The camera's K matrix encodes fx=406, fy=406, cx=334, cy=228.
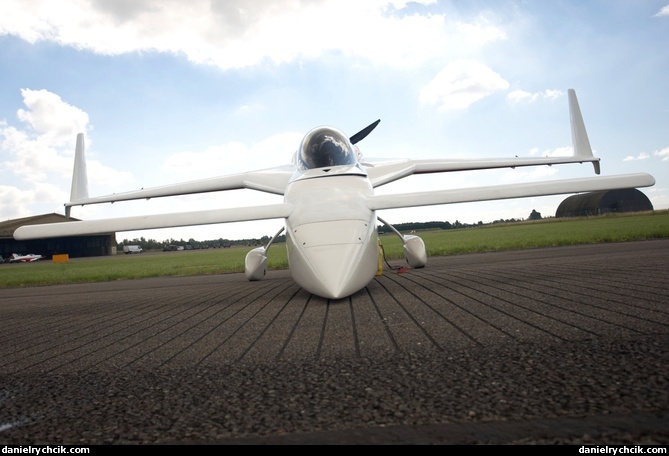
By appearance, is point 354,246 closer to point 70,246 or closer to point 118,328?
point 118,328

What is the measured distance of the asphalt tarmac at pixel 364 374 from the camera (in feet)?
6.26

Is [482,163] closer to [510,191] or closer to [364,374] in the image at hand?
[510,191]

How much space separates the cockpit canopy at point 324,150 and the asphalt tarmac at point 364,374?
3.38 metres

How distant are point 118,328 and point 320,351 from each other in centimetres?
327

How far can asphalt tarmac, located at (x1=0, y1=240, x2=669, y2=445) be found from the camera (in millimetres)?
1907

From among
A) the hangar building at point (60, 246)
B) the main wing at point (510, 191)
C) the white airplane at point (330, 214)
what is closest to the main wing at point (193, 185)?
the white airplane at point (330, 214)

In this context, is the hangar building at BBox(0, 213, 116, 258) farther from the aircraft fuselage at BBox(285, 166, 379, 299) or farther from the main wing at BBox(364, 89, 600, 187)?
the aircraft fuselage at BBox(285, 166, 379, 299)

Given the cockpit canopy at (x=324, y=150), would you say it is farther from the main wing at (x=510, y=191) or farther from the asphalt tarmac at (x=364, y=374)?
the asphalt tarmac at (x=364, y=374)

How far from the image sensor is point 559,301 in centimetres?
485

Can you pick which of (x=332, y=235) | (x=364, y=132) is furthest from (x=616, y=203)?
(x=332, y=235)

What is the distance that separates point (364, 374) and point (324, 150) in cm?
596
